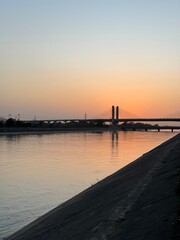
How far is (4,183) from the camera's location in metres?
18.4

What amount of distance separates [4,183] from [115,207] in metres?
12.4

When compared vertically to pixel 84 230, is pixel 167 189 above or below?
above

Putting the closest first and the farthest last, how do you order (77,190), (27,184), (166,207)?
(166,207) → (77,190) → (27,184)

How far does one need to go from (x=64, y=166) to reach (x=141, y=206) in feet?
67.5

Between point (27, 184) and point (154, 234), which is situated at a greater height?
point (154, 234)

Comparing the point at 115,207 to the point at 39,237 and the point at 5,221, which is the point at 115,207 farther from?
the point at 5,221

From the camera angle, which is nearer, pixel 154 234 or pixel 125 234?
pixel 154 234

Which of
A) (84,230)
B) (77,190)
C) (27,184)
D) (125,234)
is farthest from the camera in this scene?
(27,184)

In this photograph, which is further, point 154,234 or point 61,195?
point 61,195

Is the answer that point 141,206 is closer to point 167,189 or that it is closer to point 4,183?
point 167,189

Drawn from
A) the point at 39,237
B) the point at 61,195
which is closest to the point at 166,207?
the point at 39,237

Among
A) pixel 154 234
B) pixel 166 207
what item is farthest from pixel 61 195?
pixel 154 234

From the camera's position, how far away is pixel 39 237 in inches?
292

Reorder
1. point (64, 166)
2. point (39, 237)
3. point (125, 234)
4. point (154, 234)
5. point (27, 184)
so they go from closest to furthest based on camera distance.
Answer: point (154, 234)
point (125, 234)
point (39, 237)
point (27, 184)
point (64, 166)
